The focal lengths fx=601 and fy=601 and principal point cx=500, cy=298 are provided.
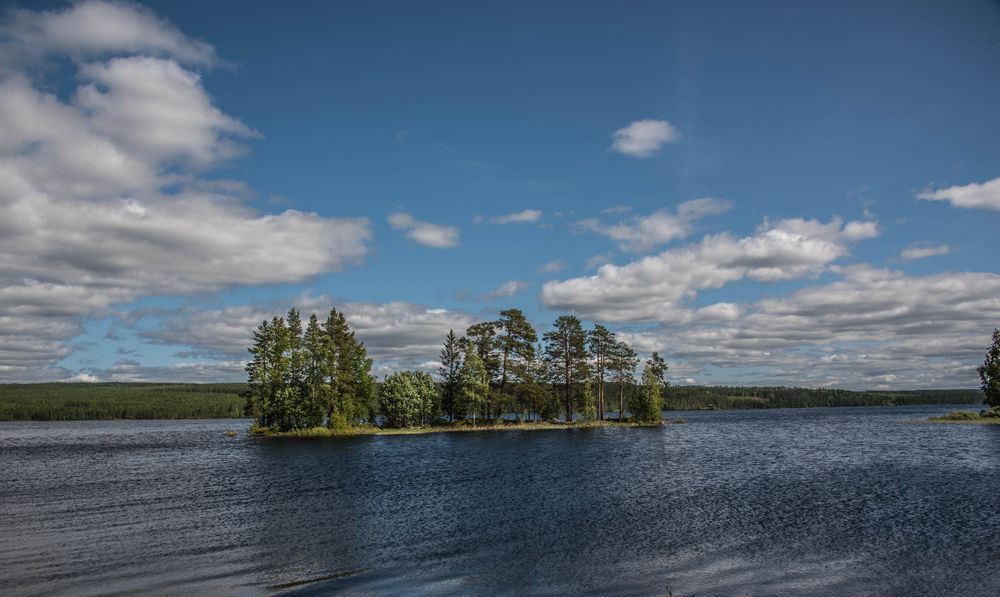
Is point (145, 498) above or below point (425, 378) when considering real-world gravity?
below

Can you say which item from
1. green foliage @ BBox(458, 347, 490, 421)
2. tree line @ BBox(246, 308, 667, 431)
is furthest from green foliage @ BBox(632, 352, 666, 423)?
green foliage @ BBox(458, 347, 490, 421)

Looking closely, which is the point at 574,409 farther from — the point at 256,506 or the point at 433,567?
the point at 433,567

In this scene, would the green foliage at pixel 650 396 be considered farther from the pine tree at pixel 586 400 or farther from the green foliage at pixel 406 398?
the green foliage at pixel 406 398

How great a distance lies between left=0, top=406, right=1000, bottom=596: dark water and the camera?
23.6 metres

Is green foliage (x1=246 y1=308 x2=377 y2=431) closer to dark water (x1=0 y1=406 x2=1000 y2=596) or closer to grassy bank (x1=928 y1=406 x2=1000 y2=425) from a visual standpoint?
dark water (x1=0 y1=406 x2=1000 y2=596)

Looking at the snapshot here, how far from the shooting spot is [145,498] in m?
44.1

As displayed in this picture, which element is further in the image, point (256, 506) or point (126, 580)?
point (256, 506)

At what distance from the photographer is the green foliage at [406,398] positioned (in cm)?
12200

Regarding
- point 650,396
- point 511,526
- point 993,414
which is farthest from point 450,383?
point 993,414

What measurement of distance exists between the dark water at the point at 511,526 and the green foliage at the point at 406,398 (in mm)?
54256

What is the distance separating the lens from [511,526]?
34.0m

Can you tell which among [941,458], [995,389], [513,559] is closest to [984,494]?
[941,458]

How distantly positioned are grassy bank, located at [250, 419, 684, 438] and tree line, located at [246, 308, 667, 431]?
198cm

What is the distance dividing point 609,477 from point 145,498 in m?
36.7
